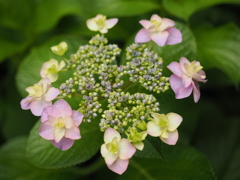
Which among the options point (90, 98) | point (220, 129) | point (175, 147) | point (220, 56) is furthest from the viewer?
point (220, 129)

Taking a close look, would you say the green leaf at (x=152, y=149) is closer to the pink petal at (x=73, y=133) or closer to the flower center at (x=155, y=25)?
the pink petal at (x=73, y=133)

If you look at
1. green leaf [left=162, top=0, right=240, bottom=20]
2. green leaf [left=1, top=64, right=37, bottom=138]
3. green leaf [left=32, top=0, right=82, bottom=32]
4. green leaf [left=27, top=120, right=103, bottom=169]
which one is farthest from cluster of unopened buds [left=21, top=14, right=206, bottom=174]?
green leaf [left=1, top=64, right=37, bottom=138]

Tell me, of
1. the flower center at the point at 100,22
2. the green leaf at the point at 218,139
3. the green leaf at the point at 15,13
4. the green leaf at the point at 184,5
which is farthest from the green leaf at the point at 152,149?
the green leaf at the point at 15,13

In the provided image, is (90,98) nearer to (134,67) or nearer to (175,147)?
(134,67)

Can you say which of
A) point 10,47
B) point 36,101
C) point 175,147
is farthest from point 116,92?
point 10,47

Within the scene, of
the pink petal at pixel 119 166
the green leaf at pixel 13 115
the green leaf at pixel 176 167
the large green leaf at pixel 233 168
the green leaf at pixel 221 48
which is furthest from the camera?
the green leaf at pixel 13 115

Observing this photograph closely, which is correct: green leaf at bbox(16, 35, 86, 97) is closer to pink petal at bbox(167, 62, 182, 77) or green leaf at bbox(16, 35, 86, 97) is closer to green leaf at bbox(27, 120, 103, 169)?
green leaf at bbox(27, 120, 103, 169)
